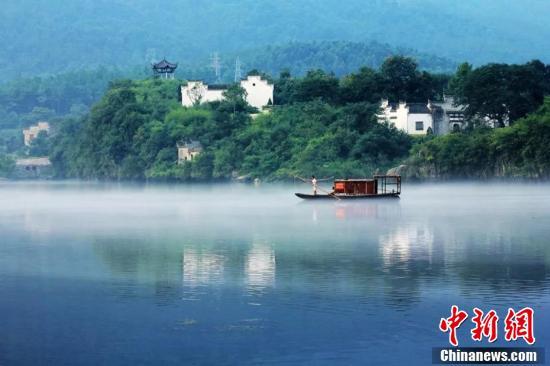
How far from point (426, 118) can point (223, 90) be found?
85.1 ft

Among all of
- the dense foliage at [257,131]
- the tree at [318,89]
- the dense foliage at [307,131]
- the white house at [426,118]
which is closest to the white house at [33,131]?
the dense foliage at [307,131]

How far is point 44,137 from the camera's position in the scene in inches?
6722

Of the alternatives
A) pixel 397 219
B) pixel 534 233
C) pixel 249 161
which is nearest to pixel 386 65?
pixel 249 161

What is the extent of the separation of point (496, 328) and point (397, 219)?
2707cm

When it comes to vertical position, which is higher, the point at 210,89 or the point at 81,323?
the point at 210,89

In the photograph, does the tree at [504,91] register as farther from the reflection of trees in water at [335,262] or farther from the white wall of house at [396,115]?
the reflection of trees in water at [335,262]

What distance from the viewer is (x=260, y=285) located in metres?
27.6

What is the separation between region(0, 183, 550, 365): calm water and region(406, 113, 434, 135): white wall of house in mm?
44607

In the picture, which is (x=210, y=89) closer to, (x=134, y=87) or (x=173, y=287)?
(x=134, y=87)

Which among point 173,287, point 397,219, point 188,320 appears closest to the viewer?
point 188,320

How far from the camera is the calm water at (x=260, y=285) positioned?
829 inches

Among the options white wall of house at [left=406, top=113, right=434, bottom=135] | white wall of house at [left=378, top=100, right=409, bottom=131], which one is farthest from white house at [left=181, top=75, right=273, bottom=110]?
white wall of house at [left=406, top=113, right=434, bottom=135]

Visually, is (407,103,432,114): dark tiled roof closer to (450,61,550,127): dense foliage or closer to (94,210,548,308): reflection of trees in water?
(450,61,550,127): dense foliage

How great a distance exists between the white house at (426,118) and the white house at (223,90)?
17.7 m
